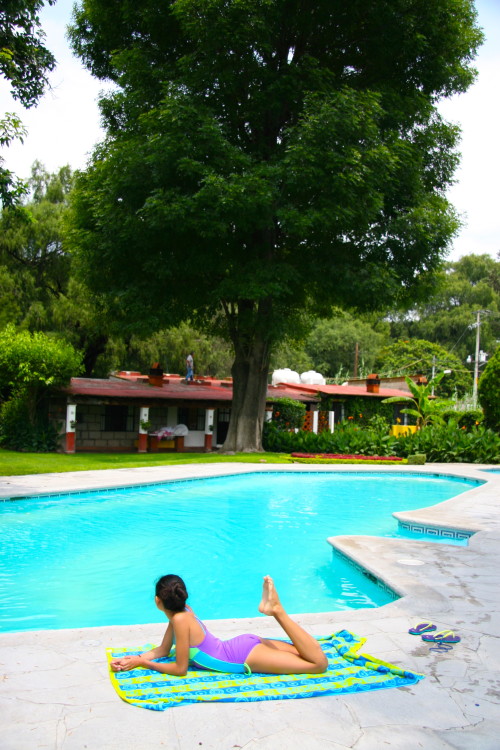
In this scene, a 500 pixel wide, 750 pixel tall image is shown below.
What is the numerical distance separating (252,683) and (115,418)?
929 inches

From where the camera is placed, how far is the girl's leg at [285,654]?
4.11 m

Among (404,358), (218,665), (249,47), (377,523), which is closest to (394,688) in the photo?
(218,665)

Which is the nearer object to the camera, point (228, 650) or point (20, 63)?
point (228, 650)

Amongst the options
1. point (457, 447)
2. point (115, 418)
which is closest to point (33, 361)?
point (115, 418)

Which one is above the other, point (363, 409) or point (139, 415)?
point (363, 409)

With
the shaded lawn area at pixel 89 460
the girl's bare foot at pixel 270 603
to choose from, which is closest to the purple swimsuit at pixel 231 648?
the girl's bare foot at pixel 270 603

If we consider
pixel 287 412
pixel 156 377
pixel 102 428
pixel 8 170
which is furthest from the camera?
pixel 287 412

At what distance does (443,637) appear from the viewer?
193 inches

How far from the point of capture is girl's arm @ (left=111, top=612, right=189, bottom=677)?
407 centimetres

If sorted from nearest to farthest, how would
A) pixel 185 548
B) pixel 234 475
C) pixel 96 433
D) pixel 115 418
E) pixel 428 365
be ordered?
pixel 185 548 < pixel 234 475 < pixel 96 433 < pixel 115 418 < pixel 428 365

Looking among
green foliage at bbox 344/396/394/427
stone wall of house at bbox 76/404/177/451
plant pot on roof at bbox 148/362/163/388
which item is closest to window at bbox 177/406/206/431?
stone wall of house at bbox 76/404/177/451

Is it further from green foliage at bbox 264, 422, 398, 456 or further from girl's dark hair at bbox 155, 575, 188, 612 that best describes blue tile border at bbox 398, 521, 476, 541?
green foliage at bbox 264, 422, 398, 456

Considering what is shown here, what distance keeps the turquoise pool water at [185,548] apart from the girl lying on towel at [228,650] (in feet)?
8.19

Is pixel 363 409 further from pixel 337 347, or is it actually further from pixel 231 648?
pixel 231 648
